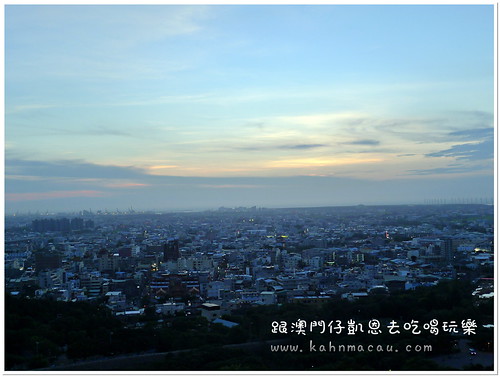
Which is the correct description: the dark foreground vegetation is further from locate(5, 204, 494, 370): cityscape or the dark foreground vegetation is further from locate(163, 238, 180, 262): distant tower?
locate(163, 238, 180, 262): distant tower

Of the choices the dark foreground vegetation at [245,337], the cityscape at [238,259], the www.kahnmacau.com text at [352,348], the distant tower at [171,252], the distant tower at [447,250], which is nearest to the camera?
the dark foreground vegetation at [245,337]

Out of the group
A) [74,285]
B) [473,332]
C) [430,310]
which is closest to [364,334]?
[473,332]

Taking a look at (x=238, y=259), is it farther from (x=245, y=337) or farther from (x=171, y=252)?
(x=245, y=337)

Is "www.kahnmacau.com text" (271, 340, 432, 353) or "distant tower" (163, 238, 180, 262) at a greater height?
"www.kahnmacau.com text" (271, 340, 432, 353)

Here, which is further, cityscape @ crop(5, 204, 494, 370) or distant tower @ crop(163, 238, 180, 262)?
distant tower @ crop(163, 238, 180, 262)

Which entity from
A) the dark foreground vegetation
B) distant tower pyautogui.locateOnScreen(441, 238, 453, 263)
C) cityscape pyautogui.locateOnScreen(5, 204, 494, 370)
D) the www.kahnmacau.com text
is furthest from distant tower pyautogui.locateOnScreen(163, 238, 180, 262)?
the www.kahnmacau.com text

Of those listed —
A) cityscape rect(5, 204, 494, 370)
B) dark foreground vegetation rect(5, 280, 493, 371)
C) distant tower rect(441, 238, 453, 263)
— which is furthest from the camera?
distant tower rect(441, 238, 453, 263)

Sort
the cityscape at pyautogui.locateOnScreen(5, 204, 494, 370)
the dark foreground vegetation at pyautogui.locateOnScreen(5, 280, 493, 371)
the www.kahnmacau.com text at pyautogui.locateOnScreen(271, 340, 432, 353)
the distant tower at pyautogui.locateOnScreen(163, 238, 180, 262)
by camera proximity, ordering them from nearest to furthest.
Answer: the dark foreground vegetation at pyautogui.locateOnScreen(5, 280, 493, 371) → the www.kahnmacau.com text at pyautogui.locateOnScreen(271, 340, 432, 353) → the cityscape at pyautogui.locateOnScreen(5, 204, 494, 370) → the distant tower at pyautogui.locateOnScreen(163, 238, 180, 262)

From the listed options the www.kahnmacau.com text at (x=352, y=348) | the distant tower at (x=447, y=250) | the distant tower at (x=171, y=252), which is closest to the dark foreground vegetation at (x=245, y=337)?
the www.kahnmacau.com text at (x=352, y=348)

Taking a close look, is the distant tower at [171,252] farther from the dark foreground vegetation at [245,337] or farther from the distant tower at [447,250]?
the dark foreground vegetation at [245,337]
